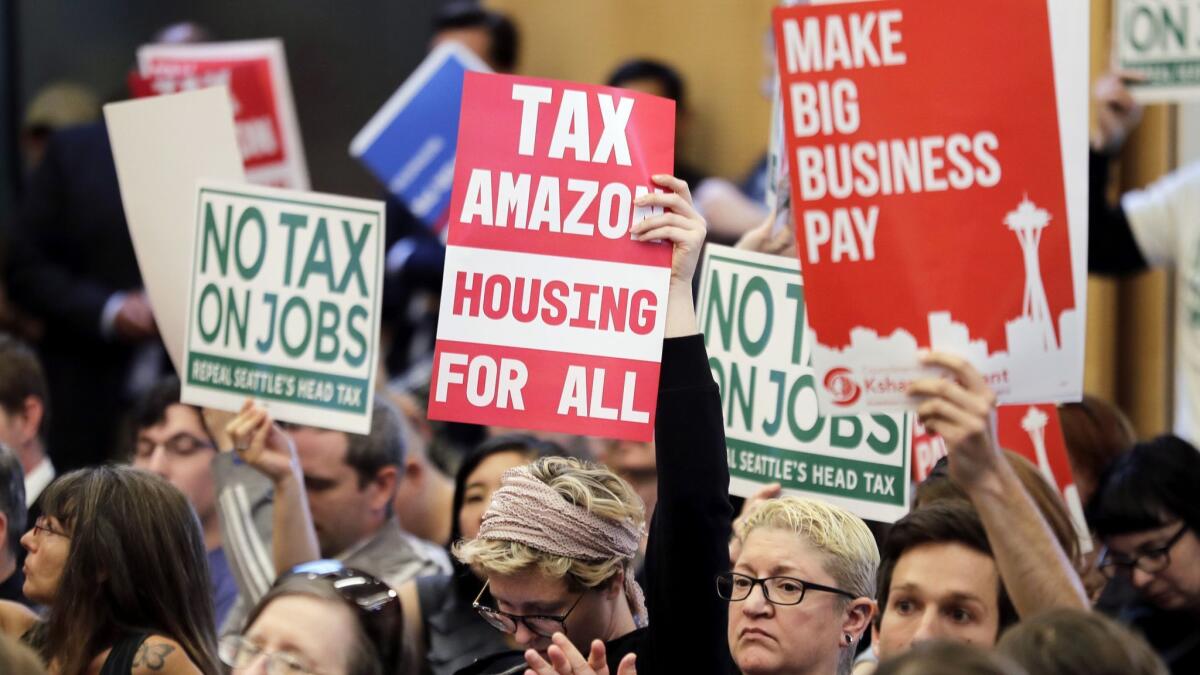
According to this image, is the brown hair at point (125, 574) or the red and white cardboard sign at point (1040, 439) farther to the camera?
the red and white cardboard sign at point (1040, 439)

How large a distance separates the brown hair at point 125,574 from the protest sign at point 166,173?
1.42 m

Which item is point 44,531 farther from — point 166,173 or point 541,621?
point 166,173

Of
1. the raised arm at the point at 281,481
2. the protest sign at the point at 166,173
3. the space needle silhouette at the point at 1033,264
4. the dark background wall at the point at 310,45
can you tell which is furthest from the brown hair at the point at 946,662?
the dark background wall at the point at 310,45

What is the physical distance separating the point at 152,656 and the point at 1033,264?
1.84 metres

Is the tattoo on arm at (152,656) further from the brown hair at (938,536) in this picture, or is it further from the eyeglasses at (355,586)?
the brown hair at (938,536)

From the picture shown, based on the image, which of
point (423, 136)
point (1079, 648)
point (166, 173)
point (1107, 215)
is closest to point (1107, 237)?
point (1107, 215)

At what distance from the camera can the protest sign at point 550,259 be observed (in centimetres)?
384

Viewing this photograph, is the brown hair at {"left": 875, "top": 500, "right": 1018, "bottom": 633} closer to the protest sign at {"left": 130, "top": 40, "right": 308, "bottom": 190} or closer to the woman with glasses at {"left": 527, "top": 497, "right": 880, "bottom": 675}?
the woman with glasses at {"left": 527, "top": 497, "right": 880, "bottom": 675}

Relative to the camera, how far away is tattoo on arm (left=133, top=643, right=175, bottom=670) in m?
3.80

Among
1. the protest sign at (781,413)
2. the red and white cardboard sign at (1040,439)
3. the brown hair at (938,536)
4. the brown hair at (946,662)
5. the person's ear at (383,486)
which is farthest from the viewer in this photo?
the person's ear at (383,486)

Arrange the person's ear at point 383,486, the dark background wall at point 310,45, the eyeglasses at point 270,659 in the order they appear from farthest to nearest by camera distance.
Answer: the dark background wall at point 310,45 → the person's ear at point 383,486 → the eyeglasses at point 270,659

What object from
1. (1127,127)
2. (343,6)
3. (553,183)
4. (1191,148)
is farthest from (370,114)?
(553,183)

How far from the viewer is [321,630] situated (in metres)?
3.67

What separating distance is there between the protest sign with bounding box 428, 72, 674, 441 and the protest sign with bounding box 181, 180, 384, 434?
1.17 meters
